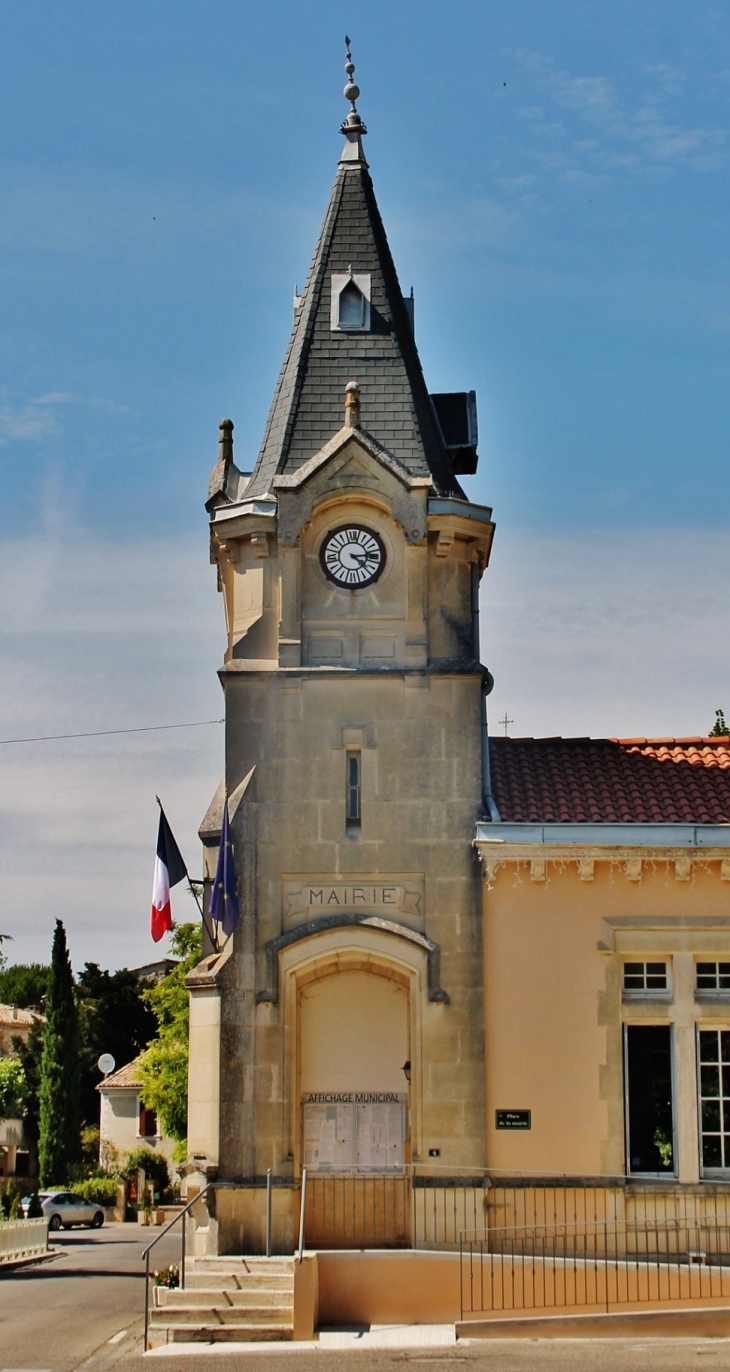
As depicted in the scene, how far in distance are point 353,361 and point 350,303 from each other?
3.56 feet

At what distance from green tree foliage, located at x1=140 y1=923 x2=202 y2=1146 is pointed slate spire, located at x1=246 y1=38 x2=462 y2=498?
23722mm

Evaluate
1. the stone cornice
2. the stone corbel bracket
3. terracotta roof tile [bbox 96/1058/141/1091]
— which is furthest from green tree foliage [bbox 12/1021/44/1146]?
the stone cornice

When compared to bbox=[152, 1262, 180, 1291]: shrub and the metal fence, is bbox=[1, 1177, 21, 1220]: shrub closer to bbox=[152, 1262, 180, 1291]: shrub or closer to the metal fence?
the metal fence

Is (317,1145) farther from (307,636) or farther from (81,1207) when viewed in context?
(81,1207)

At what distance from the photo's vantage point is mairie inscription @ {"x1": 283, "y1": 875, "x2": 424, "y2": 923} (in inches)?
910

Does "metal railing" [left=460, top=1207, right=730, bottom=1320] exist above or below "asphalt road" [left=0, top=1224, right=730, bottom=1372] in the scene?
above

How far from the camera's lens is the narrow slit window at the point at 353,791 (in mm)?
23469

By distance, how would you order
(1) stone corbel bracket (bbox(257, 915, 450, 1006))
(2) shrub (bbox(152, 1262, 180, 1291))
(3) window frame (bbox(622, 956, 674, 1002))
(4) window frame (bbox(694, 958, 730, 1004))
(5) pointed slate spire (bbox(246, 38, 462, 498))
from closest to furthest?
(2) shrub (bbox(152, 1262, 180, 1291)) < (1) stone corbel bracket (bbox(257, 915, 450, 1006)) < (4) window frame (bbox(694, 958, 730, 1004)) < (3) window frame (bbox(622, 956, 674, 1002)) < (5) pointed slate spire (bbox(246, 38, 462, 498))

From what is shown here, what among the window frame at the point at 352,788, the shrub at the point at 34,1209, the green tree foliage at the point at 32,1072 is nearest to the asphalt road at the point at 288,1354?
the window frame at the point at 352,788

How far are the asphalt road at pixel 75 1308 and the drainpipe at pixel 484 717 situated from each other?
828 cm

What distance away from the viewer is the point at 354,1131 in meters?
23.1

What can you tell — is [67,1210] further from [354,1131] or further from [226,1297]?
[226,1297]

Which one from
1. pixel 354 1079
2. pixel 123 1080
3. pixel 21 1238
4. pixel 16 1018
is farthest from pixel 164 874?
pixel 16 1018

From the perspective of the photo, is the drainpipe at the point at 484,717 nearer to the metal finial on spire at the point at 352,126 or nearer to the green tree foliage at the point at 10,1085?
the metal finial on spire at the point at 352,126
